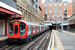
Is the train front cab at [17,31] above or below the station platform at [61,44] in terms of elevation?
above

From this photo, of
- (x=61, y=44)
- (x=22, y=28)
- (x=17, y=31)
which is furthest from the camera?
(x=22, y=28)

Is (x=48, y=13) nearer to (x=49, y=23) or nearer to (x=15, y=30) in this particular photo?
(x=49, y=23)

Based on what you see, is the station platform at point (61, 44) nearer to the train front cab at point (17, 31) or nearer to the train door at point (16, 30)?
the train front cab at point (17, 31)

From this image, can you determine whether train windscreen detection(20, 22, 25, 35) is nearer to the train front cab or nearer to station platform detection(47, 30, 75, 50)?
the train front cab

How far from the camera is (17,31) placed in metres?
11.2

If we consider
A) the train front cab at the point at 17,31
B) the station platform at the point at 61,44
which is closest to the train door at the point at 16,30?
the train front cab at the point at 17,31

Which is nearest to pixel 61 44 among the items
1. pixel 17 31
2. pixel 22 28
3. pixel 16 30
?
pixel 22 28

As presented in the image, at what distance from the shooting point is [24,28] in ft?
37.3

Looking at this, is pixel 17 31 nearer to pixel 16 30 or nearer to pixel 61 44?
pixel 16 30

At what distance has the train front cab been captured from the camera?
11025mm

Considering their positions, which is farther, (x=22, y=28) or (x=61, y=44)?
(x=22, y=28)

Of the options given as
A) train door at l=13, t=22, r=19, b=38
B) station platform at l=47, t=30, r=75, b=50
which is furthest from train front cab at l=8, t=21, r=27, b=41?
station platform at l=47, t=30, r=75, b=50

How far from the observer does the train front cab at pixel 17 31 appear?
11025mm


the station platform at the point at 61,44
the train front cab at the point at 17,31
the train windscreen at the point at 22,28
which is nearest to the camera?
the station platform at the point at 61,44
